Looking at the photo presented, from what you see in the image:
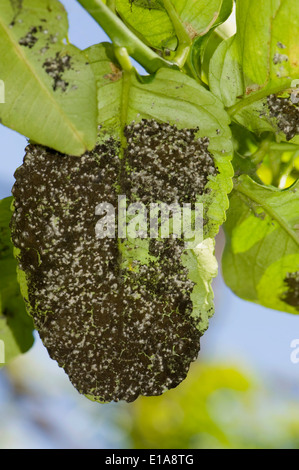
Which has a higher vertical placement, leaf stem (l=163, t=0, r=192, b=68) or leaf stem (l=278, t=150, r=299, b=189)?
leaf stem (l=163, t=0, r=192, b=68)

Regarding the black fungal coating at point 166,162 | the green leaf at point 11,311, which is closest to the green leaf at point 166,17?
the black fungal coating at point 166,162

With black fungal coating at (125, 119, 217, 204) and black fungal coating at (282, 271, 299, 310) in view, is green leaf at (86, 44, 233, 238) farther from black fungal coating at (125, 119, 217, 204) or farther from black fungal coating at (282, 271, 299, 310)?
black fungal coating at (282, 271, 299, 310)

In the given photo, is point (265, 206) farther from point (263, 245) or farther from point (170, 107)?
point (170, 107)

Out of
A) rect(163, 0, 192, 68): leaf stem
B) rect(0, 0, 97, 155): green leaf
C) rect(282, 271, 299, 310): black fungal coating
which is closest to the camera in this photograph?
rect(0, 0, 97, 155): green leaf

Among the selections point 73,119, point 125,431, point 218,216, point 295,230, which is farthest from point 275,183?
point 125,431

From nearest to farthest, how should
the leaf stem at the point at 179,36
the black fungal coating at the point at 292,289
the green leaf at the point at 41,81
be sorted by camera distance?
the green leaf at the point at 41,81, the leaf stem at the point at 179,36, the black fungal coating at the point at 292,289

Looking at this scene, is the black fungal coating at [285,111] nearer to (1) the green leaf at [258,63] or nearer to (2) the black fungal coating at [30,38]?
(1) the green leaf at [258,63]

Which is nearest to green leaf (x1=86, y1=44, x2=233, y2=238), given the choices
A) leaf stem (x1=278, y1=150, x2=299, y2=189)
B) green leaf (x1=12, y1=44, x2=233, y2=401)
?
green leaf (x1=12, y1=44, x2=233, y2=401)
